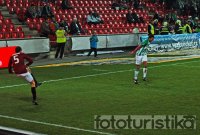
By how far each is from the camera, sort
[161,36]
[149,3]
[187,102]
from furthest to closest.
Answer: [149,3]
[161,36]
[187,102]

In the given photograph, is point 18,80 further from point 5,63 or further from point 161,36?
point 161,36

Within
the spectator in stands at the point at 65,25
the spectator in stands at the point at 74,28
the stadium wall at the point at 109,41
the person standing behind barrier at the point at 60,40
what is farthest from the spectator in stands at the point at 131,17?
the person standing behind barrier at the point at 60,40

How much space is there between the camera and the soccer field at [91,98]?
1129cm

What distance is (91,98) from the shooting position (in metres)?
14.9

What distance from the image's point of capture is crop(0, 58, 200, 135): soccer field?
37.0 ft

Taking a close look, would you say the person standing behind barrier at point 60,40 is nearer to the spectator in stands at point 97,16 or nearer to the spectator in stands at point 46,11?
the spectator in stands at point 46,11

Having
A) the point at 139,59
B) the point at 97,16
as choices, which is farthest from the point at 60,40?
the point at 139,59

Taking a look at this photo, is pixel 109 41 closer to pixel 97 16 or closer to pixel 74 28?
pixel 74 28

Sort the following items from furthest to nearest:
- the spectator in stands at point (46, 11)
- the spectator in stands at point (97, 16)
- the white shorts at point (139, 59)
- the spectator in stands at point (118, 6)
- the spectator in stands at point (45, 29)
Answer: the spectator in stands at point (118, 6)
the spectator in stands at point (97, 16)
the spectator in stands at point (46, 11)
the spectator in stands at point (45, 29)
the white shorts at point (139, 59)

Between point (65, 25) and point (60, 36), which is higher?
point (65, 25)

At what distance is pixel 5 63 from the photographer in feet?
79.3

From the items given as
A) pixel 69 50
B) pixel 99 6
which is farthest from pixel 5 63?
pixel 99 6

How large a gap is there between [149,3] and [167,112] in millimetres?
31971

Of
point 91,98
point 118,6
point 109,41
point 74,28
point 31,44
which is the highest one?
point 118,6
